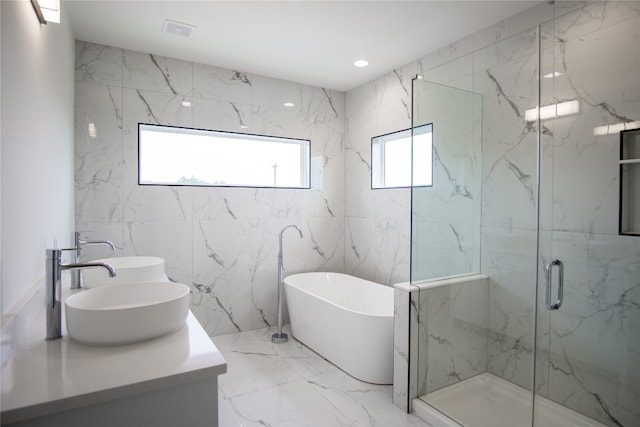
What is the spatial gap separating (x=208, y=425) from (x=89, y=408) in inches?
13.7

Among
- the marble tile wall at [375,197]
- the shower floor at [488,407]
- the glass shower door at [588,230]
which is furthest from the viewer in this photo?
the marble tile wall at [375,197]

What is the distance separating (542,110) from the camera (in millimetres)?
2359

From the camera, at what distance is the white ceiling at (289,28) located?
258 centimetres

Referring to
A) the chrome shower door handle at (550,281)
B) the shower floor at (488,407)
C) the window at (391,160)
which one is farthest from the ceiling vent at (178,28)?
the shower floor at (488,407)

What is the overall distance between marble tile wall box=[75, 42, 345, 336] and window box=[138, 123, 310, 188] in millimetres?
Result: 121

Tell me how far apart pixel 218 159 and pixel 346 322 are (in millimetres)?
2155

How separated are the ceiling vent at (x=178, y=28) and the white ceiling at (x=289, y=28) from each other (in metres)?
0.04

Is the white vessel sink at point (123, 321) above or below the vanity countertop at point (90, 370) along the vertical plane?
above

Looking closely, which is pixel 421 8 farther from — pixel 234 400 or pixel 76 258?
pixel 234 400

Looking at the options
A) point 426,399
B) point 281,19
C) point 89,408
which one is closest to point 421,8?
point 281,19

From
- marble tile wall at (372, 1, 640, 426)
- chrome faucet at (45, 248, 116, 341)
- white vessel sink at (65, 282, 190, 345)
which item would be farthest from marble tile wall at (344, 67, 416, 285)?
chrome faucet at (45, 248, 116, 341)

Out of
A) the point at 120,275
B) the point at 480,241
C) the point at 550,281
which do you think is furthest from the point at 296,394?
the point at 550,281

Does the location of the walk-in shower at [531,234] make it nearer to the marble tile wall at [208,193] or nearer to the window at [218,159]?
the marble tile wall at [208,193]

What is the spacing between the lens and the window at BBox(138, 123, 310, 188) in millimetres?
3551
